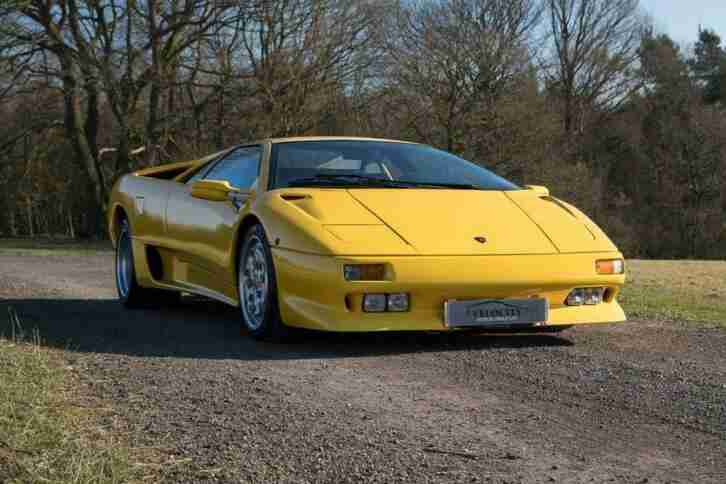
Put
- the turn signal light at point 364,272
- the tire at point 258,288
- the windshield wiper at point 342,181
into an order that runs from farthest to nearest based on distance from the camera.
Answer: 1. the windshield wiper at point 342,181
2. the tire at point 258,288
3. the turn signal light at point 364,272

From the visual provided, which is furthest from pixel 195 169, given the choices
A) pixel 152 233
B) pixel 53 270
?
pixel 53 270

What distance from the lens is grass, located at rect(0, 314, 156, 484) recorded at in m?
2.94

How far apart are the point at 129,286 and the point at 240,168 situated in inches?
72.4

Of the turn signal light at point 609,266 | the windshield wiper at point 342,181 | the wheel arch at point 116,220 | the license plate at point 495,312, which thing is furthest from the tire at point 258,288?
the wheel arch at point 116,220

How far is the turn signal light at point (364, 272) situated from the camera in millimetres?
5422

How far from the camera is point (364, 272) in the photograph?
17.8 ft

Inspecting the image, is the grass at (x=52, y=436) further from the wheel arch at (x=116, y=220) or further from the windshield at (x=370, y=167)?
the wheel arch at (x=116, y=220)

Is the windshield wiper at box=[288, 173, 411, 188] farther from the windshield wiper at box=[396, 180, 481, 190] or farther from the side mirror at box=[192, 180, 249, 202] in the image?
the side mirror at box=[192, 180, 249, 202]

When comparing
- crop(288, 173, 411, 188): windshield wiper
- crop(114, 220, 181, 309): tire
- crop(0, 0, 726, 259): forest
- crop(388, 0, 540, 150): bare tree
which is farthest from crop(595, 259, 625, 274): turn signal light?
crop(388, 0, 540, 150): bare tree

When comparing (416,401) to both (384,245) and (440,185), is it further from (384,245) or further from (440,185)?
(440,185)

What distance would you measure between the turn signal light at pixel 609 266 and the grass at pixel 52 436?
3.00 m

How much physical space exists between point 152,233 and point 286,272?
2.47m

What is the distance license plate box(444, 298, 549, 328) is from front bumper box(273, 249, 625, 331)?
0.12 feet

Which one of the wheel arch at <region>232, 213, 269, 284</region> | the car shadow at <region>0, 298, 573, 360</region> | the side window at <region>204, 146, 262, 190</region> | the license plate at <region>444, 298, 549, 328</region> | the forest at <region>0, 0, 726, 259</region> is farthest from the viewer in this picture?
the forest at <region>0, 0, 726, 259</region>
